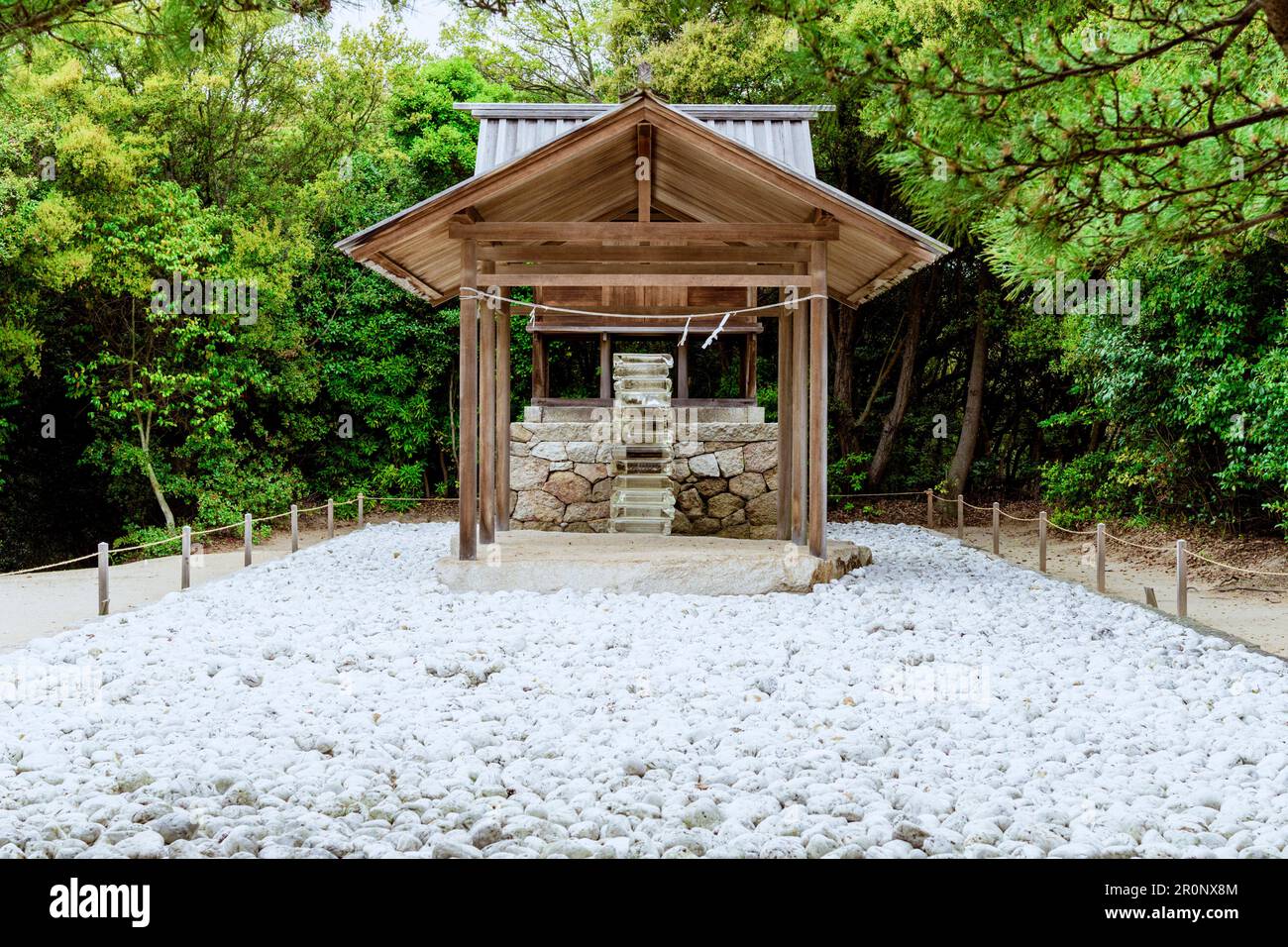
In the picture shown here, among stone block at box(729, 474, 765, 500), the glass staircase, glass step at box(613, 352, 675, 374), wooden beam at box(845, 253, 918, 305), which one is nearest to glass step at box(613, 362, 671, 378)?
glass step at box(613, 352, 675, 374)

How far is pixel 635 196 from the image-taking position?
11164 millimetres

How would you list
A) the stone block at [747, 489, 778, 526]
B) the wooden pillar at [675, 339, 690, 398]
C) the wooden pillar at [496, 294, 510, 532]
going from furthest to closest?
1. the wooden pillar at [675, 339, 690, 398]
2. the stone block at [747, 489, 778, 526]
3. the wooden pillar at [496, 294, 510, 532]

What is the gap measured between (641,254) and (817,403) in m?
2.10

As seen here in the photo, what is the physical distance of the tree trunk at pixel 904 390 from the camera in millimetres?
18109

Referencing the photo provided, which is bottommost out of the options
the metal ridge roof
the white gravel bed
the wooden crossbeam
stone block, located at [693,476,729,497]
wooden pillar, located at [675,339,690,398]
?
the white gravel bed

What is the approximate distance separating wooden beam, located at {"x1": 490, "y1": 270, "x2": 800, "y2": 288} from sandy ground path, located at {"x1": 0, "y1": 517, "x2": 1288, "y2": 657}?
407 centimetres

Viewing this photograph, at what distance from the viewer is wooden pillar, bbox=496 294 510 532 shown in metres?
11.1

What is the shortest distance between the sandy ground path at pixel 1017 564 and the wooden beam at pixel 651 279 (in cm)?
407

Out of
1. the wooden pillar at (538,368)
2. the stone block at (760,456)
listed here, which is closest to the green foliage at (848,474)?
the stone block at (760,456)

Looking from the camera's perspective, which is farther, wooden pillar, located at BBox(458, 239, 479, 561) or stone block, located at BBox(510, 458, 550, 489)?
stone block, located at BBox(510, 458, 550, 489)

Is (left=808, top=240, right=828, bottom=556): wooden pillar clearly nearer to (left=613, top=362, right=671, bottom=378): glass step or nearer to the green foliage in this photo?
(left=613, top=362, right=671, bottom=378): glass step

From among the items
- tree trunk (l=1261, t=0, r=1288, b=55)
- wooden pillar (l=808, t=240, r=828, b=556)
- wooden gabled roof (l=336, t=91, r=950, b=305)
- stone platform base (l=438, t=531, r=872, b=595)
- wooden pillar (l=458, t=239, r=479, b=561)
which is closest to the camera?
tree trunk (l=1261, t=0, r=1288, b=55)

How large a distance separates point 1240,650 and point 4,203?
15444 mm

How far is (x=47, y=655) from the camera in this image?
6.10 meters
